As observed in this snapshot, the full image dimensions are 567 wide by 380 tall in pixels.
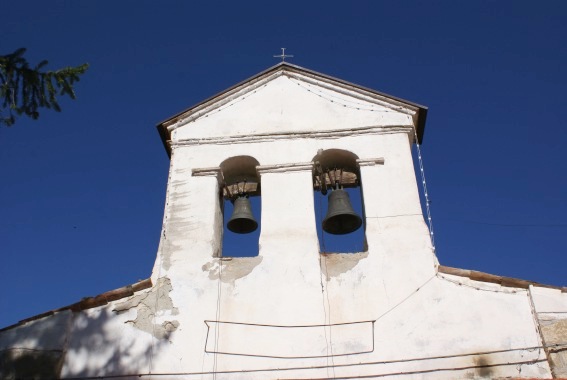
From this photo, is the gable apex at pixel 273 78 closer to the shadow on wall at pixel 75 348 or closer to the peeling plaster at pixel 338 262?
the peeling plaster at pixel 338 262

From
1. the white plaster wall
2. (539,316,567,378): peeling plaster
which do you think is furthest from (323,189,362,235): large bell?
(539,316,567,378): peeling plaster

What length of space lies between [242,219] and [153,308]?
162 cm

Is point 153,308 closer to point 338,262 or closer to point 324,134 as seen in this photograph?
point 338,262

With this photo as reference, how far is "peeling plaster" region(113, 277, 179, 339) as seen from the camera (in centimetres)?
712

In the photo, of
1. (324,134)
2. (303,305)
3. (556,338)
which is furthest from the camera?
(324,134)

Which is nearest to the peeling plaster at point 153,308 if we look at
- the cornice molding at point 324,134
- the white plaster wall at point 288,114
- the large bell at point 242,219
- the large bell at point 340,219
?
the large bell at point 242,219

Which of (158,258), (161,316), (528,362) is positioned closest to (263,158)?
(158,258)

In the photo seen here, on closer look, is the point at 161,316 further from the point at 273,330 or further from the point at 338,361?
the point at 338,361

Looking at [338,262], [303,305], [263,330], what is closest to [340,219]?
[338,262]

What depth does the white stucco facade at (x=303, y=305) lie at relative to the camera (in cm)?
667

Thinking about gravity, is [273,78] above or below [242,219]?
above

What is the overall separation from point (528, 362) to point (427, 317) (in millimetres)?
1032

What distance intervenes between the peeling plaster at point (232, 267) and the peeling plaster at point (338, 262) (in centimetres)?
72

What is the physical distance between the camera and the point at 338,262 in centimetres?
745
